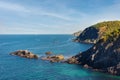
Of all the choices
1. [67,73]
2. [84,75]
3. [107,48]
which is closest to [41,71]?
[67,73]

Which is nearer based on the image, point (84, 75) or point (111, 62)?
point (84, 75)

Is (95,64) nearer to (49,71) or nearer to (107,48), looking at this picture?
(107,48)

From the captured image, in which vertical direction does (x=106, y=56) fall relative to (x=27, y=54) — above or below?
above

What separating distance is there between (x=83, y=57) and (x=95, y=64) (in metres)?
13.2

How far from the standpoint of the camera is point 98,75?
3666 inches

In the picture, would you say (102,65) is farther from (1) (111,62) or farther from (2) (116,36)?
(2) (116,36)

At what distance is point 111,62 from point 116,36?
1460 cm

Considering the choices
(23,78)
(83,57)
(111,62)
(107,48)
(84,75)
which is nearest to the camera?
(23,78)

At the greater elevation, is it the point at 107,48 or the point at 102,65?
the point at 107,48

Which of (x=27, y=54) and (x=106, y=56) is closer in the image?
(x=106, y=56)

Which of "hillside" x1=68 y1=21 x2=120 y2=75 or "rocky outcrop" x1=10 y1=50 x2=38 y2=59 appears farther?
"rocky outcrop" x1=10 y1=50 x2=38 y2=59

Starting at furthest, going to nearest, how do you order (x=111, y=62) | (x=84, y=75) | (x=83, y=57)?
1. (x=83, y=57)
2. (x=111, y=62)
3. (x=84, y=75)

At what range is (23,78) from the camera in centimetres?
8550

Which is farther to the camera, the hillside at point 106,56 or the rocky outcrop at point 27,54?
the rocky outcrop at point 27,54
